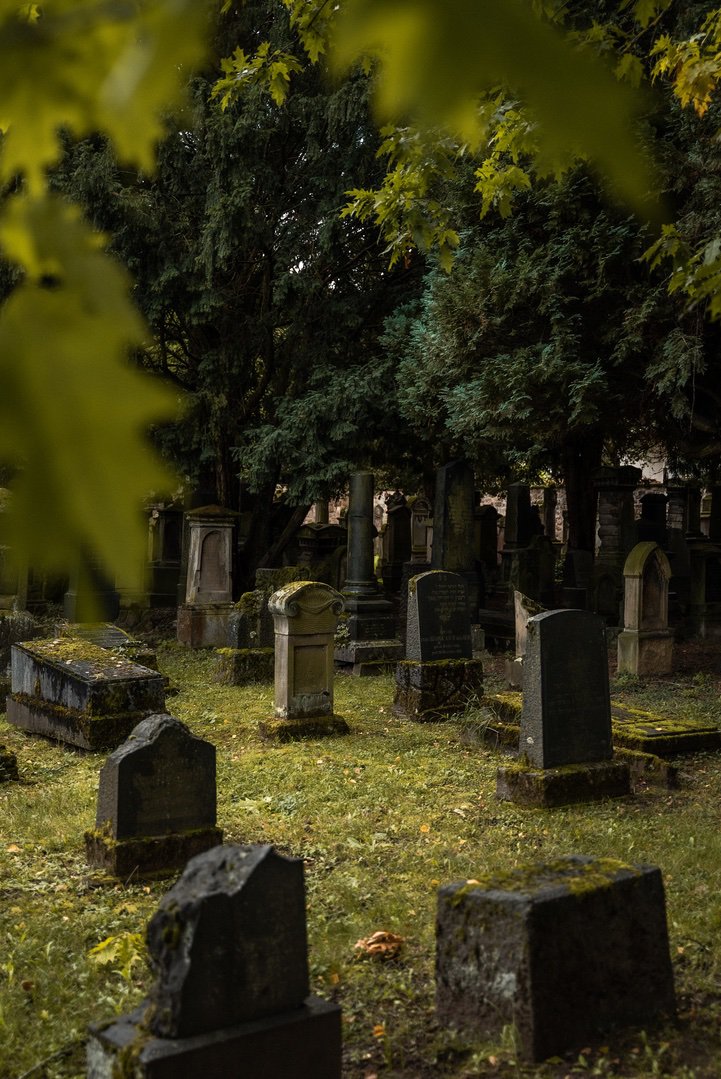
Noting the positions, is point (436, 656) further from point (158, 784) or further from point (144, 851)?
point (144, 851)

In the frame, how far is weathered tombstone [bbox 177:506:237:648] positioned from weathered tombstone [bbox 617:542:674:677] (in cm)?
635

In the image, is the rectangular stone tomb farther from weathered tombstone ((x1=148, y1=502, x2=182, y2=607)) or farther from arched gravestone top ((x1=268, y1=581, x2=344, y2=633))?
weathered tombstone ((x1=148, y1=502, x2=182, y2=607))

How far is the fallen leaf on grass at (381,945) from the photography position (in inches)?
166

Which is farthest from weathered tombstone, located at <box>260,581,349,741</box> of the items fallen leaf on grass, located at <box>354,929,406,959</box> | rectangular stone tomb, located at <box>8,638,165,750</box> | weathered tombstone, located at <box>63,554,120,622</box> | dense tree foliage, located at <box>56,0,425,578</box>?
weathered tombstone, located at <box>63,554,120,622</box>

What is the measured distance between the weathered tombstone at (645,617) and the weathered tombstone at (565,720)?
551cm

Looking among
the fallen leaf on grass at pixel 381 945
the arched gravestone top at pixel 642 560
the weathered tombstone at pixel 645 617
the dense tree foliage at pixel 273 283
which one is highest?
the dense tree foliage at pixel 273 283

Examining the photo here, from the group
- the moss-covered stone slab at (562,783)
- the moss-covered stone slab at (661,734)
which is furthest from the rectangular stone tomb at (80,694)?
the moss-covered stone slab at (661,734)

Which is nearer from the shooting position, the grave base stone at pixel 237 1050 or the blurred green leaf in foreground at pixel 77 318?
the blurred green leaf in foreground at pixel 77 318

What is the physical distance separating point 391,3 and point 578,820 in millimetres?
6266

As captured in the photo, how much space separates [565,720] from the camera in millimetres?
6855

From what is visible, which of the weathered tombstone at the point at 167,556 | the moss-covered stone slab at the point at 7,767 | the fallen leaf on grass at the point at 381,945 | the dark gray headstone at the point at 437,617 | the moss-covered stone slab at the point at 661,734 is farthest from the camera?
the weathered tombstone at the point at 167,556

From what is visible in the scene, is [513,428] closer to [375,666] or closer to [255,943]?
[375,666]

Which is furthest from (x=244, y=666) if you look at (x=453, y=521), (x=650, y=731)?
(x=650, y=731)

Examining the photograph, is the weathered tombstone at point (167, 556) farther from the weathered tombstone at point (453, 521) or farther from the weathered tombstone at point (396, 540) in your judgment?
the weathered tombstone at point (453, 521)
